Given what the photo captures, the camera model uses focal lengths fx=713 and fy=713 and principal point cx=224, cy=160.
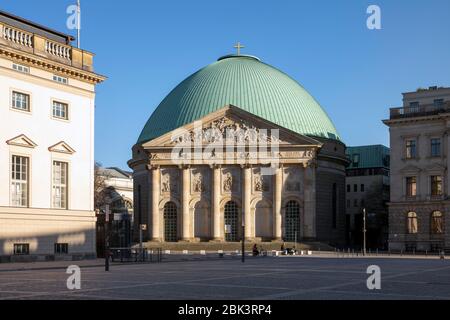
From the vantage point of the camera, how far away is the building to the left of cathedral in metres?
51.2

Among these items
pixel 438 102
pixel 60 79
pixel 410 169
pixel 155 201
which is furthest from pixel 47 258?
pixel 438 102

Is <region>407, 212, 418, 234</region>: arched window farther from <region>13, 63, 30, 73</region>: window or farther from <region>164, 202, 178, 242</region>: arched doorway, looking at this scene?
<region>13, 63, 30, 73</region>: window

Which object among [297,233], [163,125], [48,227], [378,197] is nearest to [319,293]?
[48,227]

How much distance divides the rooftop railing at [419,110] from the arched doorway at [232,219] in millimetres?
25171

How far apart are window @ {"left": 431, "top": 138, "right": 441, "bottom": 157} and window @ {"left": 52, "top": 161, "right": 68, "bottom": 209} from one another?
52.6 metres

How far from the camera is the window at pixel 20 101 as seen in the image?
5228 cm

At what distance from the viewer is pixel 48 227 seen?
53750 mm

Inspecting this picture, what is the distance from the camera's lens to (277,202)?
9831 centimetres

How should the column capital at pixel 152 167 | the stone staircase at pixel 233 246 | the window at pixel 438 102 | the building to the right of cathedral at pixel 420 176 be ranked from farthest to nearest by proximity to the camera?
the column capital at pixel 152 167 → the stone staircase at pixel 233 246 → the window at pixel 438 102 → the building to the right of cathedral at pixel 420 176

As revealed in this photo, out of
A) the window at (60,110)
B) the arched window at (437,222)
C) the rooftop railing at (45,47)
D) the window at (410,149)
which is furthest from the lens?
the window at (410,149)

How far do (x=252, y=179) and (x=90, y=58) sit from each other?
4471cm

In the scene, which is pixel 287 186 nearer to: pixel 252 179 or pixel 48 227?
pixel 252 179

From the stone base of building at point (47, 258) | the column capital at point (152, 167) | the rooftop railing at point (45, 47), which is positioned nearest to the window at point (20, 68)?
the rooftop railing at point (45, 47)

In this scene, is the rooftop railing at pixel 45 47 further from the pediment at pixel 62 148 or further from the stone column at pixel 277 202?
the stone column at pixel 277 202
